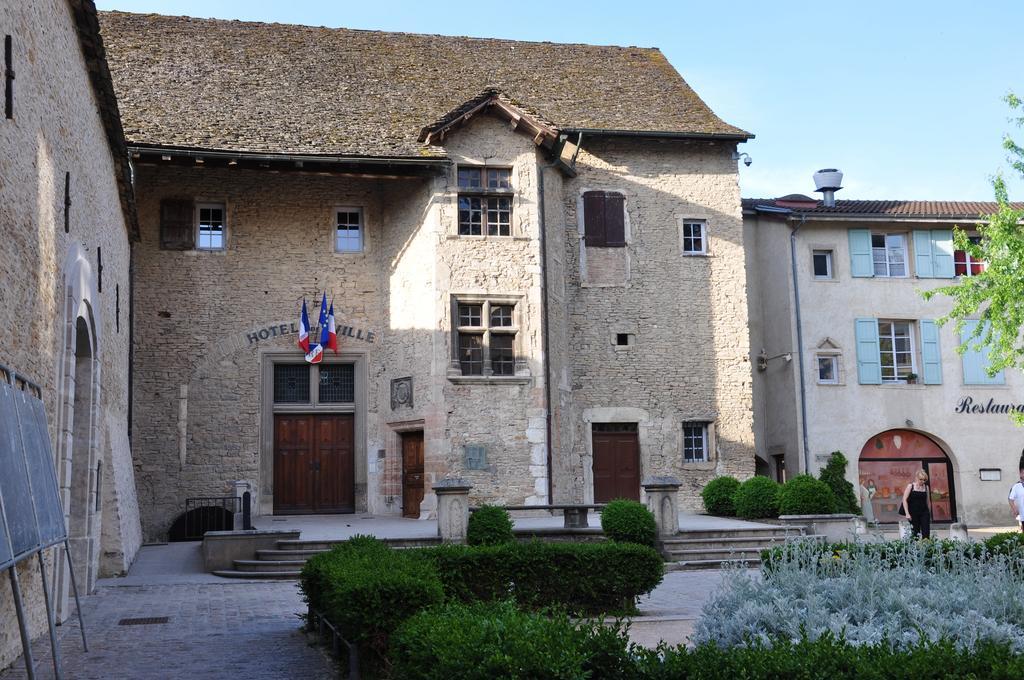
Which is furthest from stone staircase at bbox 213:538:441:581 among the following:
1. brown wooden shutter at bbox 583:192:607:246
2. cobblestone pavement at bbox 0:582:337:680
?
brown wooden shutter at bbox 583:192:607:246

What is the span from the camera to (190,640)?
9.27m

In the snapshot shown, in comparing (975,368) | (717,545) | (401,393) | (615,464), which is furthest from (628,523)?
(975,368)

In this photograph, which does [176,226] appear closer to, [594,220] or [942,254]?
[594,220]

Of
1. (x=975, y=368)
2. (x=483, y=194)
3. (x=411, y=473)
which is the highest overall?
(x=483, y=194)

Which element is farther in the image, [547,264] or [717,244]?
[717,244]

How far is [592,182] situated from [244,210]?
287 inches

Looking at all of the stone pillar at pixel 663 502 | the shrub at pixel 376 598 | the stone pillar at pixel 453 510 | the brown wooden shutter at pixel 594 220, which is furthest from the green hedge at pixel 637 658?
the brown wooden shutter at pixel 594 220

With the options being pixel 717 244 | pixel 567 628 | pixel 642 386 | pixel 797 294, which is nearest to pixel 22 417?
pixel 567 628

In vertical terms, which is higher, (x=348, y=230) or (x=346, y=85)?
(x=346, y=85)

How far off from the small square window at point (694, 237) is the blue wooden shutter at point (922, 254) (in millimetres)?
6001

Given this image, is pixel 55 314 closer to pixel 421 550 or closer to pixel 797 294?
pixel 421 550

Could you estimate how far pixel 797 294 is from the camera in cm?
2512

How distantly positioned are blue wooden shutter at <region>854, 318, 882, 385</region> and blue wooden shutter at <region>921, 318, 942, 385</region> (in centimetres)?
110

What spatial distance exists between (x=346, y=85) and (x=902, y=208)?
44.5 feet
